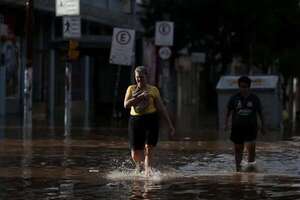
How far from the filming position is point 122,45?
1087 inches

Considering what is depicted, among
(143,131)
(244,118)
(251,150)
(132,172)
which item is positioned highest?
(244,118)

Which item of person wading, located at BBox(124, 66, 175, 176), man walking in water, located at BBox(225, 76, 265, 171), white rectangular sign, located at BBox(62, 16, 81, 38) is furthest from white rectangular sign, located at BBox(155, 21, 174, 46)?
person wading, located at BBox(124, 66, 175, 176)

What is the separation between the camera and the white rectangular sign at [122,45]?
2734 centimetres

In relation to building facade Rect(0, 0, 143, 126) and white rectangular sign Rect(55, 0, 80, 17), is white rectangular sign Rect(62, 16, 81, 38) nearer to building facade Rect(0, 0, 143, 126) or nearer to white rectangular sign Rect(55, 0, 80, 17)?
white rectangular sign Rect(55, 0, 80, 17)

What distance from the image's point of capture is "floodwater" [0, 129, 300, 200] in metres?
12.4

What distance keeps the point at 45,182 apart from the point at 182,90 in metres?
53.1

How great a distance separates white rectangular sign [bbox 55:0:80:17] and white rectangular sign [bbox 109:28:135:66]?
2501 millimetres

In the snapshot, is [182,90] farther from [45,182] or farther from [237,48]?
[45,182]

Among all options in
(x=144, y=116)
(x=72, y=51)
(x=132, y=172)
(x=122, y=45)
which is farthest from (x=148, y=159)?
(x=122, y=45)

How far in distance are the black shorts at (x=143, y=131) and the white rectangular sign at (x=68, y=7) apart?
36.0 feet

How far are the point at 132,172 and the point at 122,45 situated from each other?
507 inches

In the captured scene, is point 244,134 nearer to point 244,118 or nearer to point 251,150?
point 244,118

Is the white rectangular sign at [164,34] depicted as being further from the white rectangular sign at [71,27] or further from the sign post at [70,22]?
the white rectangular sign at [71,27]

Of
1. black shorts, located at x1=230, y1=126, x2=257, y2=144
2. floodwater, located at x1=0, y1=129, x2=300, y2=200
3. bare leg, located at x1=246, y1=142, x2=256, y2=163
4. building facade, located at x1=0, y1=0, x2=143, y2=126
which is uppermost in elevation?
building facade, located at x1=0, y1=0, x2=143, y2=126
